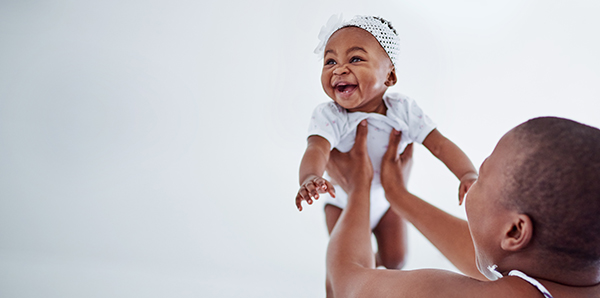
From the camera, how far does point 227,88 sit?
76.5 inches

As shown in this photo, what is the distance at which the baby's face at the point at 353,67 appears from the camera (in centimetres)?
121

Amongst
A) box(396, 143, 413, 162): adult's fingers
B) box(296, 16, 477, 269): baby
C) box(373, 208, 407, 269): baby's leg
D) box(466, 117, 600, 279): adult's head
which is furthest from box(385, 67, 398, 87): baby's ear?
box(466, 117, 600, 279): adult's head

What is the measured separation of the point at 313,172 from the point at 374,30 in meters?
0.47

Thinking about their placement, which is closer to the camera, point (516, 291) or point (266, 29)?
point (516, 291)

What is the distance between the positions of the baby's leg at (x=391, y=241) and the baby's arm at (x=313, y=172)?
0.42 metres

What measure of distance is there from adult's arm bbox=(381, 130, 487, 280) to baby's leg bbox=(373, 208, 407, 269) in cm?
21

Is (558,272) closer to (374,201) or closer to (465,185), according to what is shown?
(465,185)

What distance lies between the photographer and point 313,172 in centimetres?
110

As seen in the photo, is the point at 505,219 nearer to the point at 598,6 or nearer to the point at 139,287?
the point at 139,287

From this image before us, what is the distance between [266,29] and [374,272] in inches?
55.1

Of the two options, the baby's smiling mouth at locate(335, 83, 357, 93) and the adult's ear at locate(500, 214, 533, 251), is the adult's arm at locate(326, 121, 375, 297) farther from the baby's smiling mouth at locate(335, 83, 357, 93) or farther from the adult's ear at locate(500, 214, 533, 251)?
the adult's ear at locate(500, 214, 533, 251)

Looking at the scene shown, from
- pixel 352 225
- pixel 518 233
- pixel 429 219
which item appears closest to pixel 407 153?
pixel 429 219

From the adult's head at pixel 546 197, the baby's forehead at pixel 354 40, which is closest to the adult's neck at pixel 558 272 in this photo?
the adult's head at pixel 546 197

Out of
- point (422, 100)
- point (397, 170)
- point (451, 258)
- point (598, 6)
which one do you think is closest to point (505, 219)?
point (451, 258)
